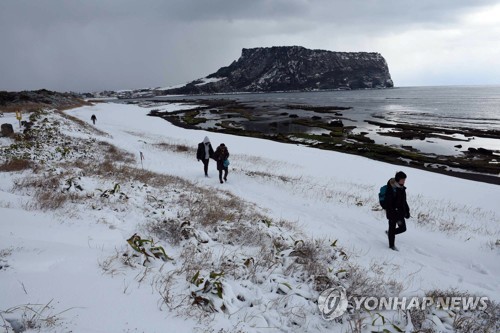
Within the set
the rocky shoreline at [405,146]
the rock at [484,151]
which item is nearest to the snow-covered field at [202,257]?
the rocky shoreline at [405,146]

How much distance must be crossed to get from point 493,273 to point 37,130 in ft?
82.2

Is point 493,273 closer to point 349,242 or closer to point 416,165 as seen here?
point 349,242

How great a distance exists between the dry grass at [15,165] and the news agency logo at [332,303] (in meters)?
11.6

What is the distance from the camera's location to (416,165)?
24.7 metres

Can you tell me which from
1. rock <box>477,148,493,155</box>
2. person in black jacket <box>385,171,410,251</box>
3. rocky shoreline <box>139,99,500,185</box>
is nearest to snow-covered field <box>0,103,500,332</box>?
person in black jacket <box>385,171,410,251</box>

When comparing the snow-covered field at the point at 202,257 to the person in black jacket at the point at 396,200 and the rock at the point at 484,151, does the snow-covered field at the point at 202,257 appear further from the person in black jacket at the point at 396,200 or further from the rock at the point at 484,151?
the rock at the point at 484,151

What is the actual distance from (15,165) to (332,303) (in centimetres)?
1230

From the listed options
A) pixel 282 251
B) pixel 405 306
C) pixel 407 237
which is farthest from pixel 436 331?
pixel 407 237

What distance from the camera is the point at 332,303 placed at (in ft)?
13.8

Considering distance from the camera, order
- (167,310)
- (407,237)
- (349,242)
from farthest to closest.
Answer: (407,237)
(349,242)
(167,310)

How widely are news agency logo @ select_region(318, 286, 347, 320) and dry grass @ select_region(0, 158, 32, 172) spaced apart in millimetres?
11611

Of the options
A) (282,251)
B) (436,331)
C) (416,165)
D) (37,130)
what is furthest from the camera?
(416,165)

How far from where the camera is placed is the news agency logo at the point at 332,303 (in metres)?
4.02

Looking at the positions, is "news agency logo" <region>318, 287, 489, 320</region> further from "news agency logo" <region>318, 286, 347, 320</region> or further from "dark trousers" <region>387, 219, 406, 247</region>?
"dark trousers" <region>387, 219, 406, 247</region>
